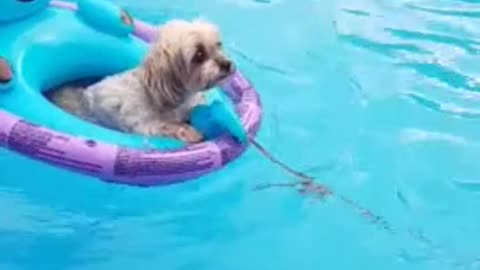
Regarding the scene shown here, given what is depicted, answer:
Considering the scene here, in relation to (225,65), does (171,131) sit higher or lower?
lower

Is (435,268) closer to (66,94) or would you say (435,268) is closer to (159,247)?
(159,247)

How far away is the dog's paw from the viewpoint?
3932mm

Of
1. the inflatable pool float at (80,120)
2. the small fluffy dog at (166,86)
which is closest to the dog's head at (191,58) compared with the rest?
the small fluffy dog at (166,86)

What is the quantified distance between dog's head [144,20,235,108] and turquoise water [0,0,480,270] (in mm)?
608

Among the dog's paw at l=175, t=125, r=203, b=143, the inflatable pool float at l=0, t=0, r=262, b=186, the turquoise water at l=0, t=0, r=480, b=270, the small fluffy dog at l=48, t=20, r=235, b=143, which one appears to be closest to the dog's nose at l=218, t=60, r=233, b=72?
the small fluffy dog at l=48, t=20, r=235, b=143

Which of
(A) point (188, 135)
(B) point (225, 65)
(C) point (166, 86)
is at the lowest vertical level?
(A) point (188, 135)

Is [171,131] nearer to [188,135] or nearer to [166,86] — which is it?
[188,135]

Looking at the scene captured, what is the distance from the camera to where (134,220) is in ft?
13.6

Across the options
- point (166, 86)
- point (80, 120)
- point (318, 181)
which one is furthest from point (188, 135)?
point (318, 181)

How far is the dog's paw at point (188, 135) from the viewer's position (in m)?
3.93

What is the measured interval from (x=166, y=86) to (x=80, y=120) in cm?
37

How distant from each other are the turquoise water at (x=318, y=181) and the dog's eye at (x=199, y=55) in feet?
2.27

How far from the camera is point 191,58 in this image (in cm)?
386

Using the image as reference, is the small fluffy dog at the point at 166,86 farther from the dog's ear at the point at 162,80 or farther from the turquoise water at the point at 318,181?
the turquoise water at the point at 318,181
